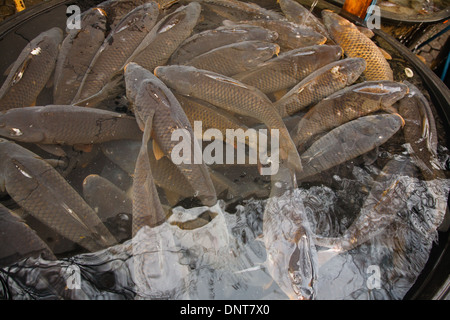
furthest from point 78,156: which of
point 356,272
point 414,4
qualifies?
point 414,4

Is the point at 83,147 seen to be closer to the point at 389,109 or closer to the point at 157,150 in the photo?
the point at 157,150

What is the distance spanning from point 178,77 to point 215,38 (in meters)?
0.59

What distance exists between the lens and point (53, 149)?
1.81m

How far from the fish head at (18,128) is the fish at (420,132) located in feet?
7.70

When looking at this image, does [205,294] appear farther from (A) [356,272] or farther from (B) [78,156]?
(B) [78,156]

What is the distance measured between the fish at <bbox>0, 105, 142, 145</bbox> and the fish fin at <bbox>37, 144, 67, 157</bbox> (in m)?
0.02

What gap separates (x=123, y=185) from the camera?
5.69 feet

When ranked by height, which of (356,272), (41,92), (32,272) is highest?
(41,92)

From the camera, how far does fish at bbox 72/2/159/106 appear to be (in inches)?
79.9

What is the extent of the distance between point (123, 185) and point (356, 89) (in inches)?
67.4
